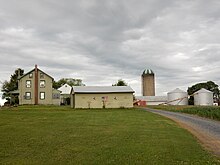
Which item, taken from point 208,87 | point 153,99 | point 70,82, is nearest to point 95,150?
point 153,99

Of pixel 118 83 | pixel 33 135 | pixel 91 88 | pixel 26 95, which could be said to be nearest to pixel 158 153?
pixel 33 135

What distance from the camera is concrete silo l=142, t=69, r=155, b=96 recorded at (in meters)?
98.1

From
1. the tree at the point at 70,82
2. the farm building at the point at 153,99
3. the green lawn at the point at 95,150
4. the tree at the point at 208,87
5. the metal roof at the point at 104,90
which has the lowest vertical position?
the green lawn at the point at 95,150

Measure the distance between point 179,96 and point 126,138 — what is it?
65388 mm

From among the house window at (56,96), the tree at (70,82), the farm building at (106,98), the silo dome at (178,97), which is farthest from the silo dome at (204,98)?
the tree at (70,82)

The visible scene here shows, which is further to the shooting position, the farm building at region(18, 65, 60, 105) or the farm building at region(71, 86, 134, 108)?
the farm building at region(18, 65, 60, 105)

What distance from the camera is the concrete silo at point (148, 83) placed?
98.1 meters

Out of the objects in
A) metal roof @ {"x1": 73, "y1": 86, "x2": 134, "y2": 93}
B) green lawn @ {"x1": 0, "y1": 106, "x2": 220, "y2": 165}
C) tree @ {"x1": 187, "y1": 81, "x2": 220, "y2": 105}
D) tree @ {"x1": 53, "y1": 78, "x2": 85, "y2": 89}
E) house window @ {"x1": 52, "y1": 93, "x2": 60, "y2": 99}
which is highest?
tree @ {"x1": 53, "y1": 78, "x2": 85, "y2": 89}

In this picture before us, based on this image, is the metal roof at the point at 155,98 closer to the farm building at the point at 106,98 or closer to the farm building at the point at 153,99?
the farm building at the point at 153,99

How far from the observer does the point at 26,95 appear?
5331cm

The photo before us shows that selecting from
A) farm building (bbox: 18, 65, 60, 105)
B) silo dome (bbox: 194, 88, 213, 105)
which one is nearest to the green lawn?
farm building (bbox: 18, 65, 60, 105)

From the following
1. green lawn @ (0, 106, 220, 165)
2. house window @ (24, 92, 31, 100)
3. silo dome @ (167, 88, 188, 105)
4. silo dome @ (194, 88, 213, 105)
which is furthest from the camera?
silo dome @ (167, 88, 188, 105)

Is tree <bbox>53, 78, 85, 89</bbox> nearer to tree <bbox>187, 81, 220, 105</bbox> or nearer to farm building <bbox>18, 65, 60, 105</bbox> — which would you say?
tree <bbox>187, 81, 220, 105</bbox>

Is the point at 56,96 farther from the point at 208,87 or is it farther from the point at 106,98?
the point at 208,87
